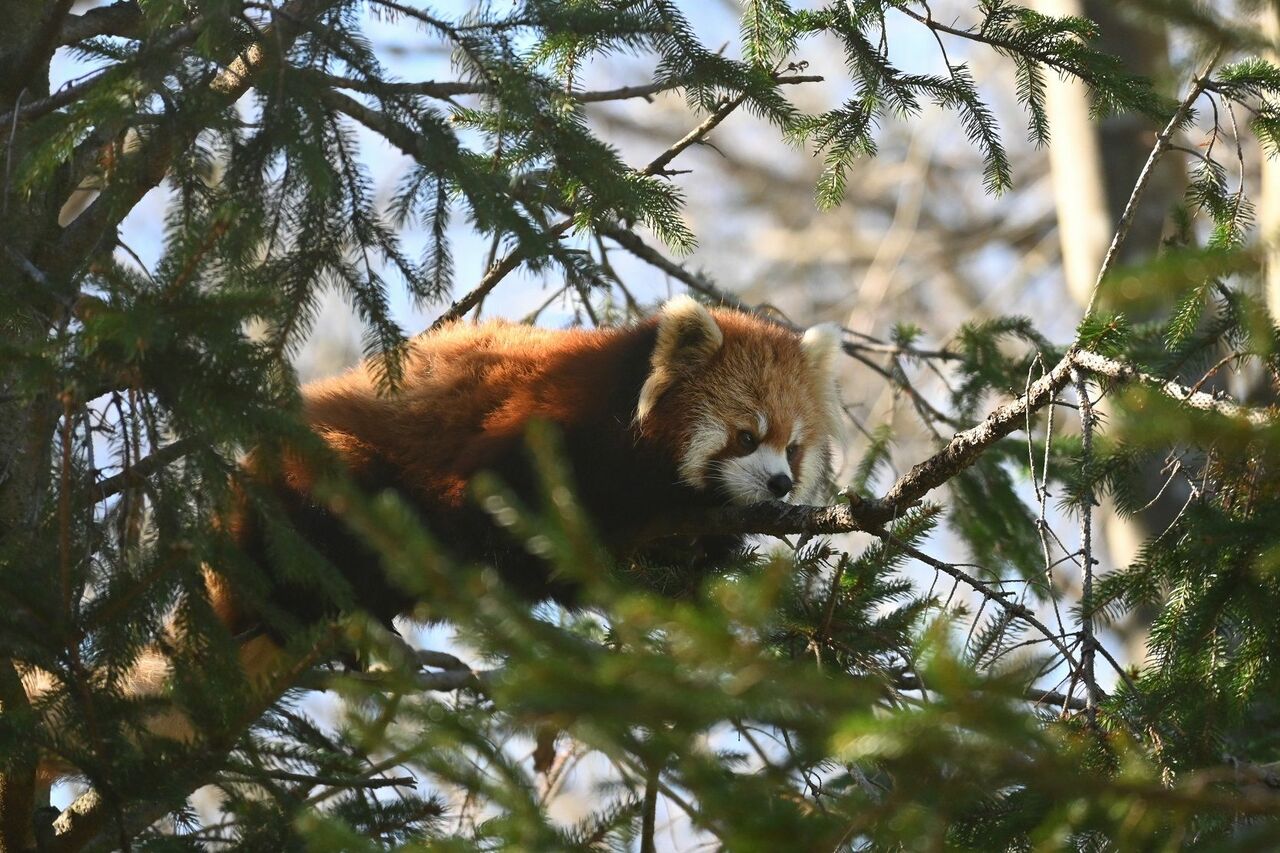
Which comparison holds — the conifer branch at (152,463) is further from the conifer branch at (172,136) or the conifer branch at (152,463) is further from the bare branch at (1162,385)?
the bare branch at (1162,385)

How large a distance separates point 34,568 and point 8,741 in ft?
1.17

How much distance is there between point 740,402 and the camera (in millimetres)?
4863

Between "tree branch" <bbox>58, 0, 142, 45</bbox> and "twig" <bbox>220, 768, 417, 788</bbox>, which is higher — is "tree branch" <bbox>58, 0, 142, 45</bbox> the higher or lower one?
the higher one

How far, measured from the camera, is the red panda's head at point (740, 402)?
15.1 feet

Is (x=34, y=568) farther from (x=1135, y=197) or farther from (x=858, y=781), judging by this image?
(x=1135, y=197)

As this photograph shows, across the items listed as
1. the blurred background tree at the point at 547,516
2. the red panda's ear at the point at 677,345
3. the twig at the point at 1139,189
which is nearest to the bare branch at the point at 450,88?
the blurred background tree at the point at 547,516

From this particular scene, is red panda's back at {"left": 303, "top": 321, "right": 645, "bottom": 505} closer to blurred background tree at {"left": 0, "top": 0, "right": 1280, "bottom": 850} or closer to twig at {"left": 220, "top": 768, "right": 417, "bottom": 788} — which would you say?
blurred background tree at {"left": 0, "top": 0, "right": 1280, "bottom": 850}

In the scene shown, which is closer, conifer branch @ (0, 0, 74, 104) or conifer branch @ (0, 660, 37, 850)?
conifer branch @ (0, 660, 37, 850)

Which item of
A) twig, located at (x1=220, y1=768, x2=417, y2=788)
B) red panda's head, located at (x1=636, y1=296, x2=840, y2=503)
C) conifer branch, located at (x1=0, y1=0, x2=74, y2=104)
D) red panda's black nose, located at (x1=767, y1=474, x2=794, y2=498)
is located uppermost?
conifer branch, located at (x1=0, y1=0, x2=74, y2=104)

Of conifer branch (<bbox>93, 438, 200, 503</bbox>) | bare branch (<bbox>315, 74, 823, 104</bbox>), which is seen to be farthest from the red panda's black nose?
conifer branch (<bbox>93, 438, 200, 503</bbox>)

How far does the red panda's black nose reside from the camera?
455cm

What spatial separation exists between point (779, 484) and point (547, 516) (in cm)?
263

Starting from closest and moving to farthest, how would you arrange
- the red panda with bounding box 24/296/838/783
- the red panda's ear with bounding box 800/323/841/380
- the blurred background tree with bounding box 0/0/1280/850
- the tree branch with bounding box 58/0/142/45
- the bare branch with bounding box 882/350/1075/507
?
the blurred background tree with bounding box 0/0/1280/850
the bare branch with bounding box 882/350/1075/507
the tree branch with bounding box 58/0/142/45
the red panda with bounding box 24/296/838/783
the red panda's ear with bounding box 800/323/841/380

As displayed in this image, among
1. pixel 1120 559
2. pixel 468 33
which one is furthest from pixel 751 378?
pixel 1120 559
